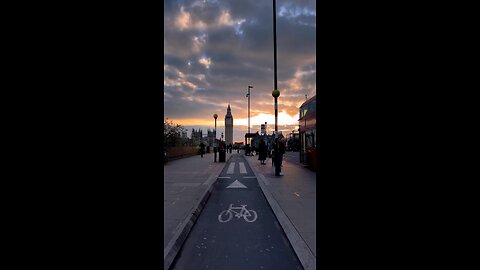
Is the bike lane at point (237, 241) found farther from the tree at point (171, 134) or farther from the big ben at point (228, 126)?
the big ben at point (228, 126)

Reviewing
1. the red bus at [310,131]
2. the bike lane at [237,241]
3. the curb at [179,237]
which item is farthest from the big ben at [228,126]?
the curb at [179,237]

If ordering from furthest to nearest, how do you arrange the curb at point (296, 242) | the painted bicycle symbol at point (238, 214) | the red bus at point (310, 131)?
the red bus at point (310, 131), the painted bicycle symbol at point (238, 214), the curb at point (296, 242)

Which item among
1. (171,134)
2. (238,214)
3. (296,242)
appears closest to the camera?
(296,242)

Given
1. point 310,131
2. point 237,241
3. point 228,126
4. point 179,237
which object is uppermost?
point 228,126

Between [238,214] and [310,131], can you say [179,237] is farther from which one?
[310,131]

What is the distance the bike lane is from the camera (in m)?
3.46

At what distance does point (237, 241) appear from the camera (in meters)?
4.20

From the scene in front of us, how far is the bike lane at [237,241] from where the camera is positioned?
3.46 m

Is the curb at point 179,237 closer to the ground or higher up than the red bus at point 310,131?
closer to the ground

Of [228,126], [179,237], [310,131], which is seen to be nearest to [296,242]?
[179,237]
